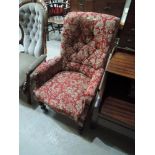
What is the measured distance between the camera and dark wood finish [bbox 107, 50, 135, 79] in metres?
1.56

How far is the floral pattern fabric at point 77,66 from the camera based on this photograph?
1.76 m

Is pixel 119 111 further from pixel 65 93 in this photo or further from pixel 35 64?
pixel 35 64

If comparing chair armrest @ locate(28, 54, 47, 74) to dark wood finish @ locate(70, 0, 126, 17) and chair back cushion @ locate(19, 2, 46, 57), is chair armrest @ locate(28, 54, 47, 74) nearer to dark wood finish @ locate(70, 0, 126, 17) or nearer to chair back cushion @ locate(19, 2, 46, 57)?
chair back cushion @ locate(19, 2, 46, 57)

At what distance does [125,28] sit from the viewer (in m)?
1.70

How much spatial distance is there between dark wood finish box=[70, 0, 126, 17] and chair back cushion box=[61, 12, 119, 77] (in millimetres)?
122

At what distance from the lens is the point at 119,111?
1.84 m

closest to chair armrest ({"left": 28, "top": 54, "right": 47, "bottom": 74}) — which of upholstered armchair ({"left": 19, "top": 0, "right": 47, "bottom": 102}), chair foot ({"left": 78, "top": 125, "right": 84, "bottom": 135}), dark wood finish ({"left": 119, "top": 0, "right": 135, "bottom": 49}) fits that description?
upholstered armchair ({"left": 19, "top": 0, "right": 47, "bottom": 102})

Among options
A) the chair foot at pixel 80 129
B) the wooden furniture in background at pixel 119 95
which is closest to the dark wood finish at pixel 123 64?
the wooden furniture in background at pixel 119 95

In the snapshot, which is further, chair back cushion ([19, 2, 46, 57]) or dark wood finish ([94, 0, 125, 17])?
chair back cushion ([19, 2, 46, 57])

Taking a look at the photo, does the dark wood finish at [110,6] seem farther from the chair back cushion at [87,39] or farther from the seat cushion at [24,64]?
the seat cushion at [24,64]
